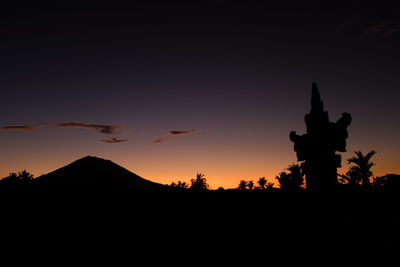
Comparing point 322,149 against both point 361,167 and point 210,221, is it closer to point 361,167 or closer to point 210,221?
point 210,221

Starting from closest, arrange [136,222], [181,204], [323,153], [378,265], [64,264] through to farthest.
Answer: [64,264]
[378,265]
[136,222]
[181,204]
[323,153]

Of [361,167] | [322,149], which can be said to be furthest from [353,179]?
[322,149]

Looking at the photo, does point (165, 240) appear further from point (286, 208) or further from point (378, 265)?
point (378, 265)

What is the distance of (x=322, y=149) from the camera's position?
18.9 ft

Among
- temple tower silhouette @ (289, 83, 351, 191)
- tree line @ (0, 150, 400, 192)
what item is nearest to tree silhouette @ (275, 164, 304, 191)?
tree line @ (0, 150, 400, 192)

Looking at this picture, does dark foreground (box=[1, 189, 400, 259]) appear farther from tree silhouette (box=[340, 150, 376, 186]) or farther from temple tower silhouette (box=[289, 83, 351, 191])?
tree silhouette (box=[340, 150, 376, 186])

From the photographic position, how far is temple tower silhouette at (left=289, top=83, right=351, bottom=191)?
18.5 feet

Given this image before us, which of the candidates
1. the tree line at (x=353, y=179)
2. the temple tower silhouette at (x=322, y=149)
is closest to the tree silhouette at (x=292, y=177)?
the tree line at (x=353, y=179)

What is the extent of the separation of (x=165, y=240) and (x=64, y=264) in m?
1.22

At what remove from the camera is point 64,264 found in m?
3.33

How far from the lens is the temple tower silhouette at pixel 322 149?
5.64 m

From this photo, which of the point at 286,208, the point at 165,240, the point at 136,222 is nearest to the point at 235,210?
the point at 286,208

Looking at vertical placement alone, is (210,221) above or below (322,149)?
below

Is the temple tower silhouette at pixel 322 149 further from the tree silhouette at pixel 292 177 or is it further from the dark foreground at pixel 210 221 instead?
the tree silhouette at pixel 292 177
